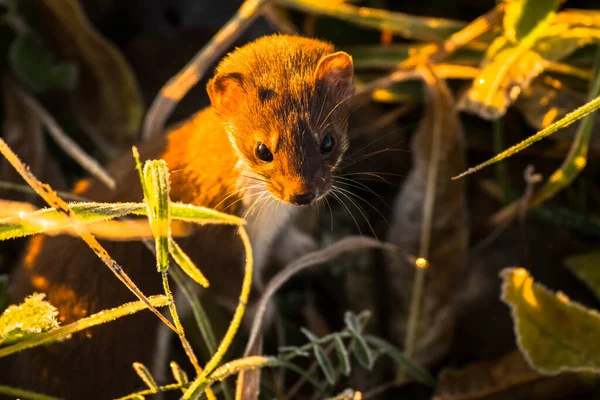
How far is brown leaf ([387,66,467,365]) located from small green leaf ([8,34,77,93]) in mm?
910

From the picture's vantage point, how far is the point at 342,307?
5.05 feet

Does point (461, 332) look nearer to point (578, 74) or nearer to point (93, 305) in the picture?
point (578, 74)

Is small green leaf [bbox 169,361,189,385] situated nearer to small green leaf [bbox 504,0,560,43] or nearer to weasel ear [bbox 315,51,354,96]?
weasel ear [bbox 315,51,354,96]

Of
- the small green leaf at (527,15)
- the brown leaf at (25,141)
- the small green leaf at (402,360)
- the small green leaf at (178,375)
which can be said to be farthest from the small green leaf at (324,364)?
the brown leaf at (25,141)

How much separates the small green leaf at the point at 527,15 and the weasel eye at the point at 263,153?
67cm

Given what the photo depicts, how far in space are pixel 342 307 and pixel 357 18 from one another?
2.14 feet

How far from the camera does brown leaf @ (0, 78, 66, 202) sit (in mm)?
1613

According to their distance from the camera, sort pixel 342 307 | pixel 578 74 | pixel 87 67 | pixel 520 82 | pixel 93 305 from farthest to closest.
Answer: pixel 87 67 → pixel 342 307 → pixel 578 74 → pixel 520 82 → pixel 93 305

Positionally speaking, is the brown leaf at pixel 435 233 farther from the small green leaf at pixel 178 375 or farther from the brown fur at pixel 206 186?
the small green leaf at pixel 178 375

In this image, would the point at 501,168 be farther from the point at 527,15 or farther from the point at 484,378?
the point at 484,378

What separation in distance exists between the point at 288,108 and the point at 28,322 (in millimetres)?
427

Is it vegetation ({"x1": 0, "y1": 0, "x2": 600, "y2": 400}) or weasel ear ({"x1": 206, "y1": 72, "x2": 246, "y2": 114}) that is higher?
vegetation ({"x1": 0, "y1": 0, "x2": 600, "y2": 400})

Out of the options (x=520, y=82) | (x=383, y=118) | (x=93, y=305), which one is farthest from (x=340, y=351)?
(x=383, y=118)

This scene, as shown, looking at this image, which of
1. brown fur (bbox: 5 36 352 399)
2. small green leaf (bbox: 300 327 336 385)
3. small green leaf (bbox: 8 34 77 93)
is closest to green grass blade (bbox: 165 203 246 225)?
brown fur (bbox: 5 36 352 399)
